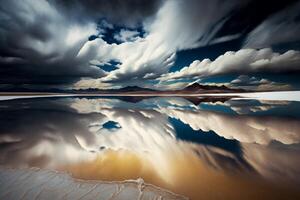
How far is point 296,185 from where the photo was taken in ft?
7.12

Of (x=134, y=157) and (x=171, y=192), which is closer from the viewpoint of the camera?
(x=171, y=192)

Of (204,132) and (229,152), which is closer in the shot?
(229,152)

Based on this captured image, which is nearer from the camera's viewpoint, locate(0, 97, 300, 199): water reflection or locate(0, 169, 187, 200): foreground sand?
locate(0, 169, 187, 200): foreground sand

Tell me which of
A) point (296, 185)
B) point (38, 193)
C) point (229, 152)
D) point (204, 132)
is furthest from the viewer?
point (204, 132)

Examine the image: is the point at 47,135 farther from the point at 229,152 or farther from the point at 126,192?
the point at 229,152

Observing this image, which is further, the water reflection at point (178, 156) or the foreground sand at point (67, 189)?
the water reflection at point (178, 156)

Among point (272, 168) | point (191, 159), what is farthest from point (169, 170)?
point (272, 168)

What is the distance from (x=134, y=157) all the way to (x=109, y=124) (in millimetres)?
2717

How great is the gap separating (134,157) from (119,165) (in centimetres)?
39

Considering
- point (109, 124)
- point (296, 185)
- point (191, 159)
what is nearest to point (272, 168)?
point (296, 185)

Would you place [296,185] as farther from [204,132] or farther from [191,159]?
[204,132]

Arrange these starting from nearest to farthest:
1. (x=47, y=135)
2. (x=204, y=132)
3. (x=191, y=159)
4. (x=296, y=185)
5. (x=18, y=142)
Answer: (x=296, y=185) < (x=191, y=159) < (x=18, y=142) < (x=47, y=135) < (x=204, y=132)

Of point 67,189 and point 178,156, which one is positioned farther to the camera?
point 178,156

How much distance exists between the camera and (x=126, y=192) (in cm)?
203
